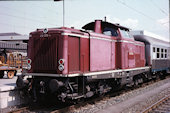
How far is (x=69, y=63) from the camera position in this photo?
6984 millimetres

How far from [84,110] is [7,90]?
3313mm

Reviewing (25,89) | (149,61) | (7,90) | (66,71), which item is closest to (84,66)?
(66,71)

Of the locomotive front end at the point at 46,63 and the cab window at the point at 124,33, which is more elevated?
the cab window at the point at 124,33

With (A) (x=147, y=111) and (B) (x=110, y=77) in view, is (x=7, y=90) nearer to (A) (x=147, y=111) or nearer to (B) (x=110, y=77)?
(B) (x=110, y=77)

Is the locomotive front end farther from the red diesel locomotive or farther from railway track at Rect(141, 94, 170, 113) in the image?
railway track at Rect(141, 94, 170, 113)

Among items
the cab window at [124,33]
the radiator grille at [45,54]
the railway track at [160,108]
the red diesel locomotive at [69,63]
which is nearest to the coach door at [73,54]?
the red diesel locomotive at [69,63]

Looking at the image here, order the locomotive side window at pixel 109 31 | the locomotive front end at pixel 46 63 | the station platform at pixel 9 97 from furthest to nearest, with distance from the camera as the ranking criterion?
the locomotive side window at pixel 109 31 < the station platform at pixel 9 97 < the locomotive front end at pixel 46 63

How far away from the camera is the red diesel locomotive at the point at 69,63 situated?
22.3 ft

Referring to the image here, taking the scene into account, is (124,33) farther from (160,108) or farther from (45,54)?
(45,54)

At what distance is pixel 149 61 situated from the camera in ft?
44.6

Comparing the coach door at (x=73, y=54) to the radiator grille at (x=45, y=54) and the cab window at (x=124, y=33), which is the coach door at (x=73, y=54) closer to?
the radiator grille at (x=45, y=54)

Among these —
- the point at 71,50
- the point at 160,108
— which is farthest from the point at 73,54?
the point at 160,108

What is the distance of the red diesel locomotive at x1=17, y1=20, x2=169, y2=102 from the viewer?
6809 millimetres

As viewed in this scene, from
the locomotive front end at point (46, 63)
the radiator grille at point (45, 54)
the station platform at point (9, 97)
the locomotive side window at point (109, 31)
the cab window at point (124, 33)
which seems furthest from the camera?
the cab window at point (124, 33)
